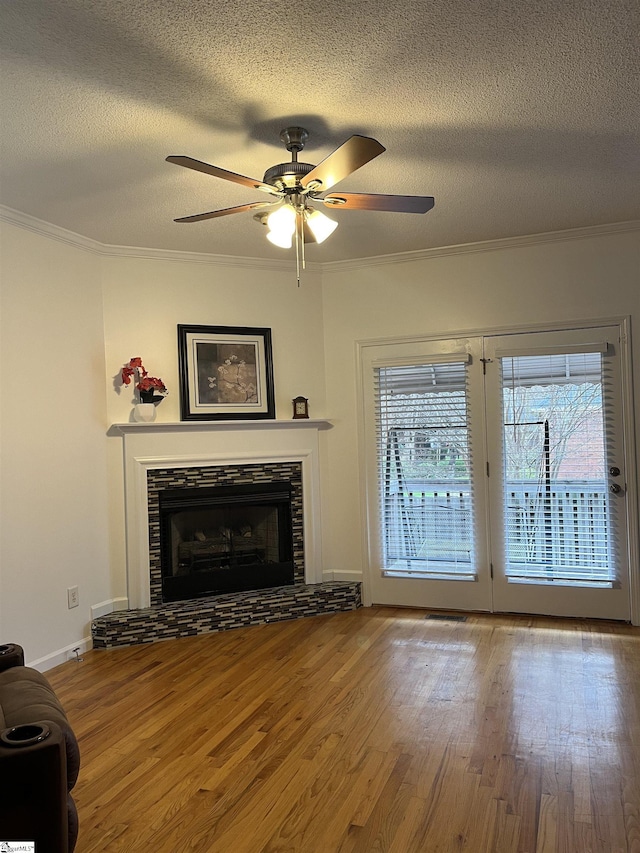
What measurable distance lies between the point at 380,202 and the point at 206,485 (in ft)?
8.57

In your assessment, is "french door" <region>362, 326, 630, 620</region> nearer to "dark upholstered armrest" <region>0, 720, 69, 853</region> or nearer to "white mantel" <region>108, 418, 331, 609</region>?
"white mantel" <region>108, 418, 331, 609</region>

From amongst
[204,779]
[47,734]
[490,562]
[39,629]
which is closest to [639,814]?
[204,779]

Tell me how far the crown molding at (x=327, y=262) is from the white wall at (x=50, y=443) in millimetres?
67

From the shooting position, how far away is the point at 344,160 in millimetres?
2428

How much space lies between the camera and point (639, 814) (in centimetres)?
223

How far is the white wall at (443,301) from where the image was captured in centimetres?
443

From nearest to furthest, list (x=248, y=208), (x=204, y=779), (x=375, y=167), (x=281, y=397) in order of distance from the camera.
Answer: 1. (x=204, y=779)
2. (x=248, y=208)
3. (x=375, y=167)
4. (x=281, y=397)

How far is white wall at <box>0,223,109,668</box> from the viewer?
370 cm

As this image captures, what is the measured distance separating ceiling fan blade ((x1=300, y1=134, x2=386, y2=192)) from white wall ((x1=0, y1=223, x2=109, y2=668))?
203 centimetres

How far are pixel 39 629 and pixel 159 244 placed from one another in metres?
2.58

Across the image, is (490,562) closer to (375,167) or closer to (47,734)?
(375,167)

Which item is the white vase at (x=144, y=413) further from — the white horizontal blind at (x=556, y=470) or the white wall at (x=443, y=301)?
the white horizontal blind at (x=556, y=470)

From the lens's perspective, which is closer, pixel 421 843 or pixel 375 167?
pixel 421 843

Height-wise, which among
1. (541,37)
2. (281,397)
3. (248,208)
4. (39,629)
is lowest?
(39,629)
